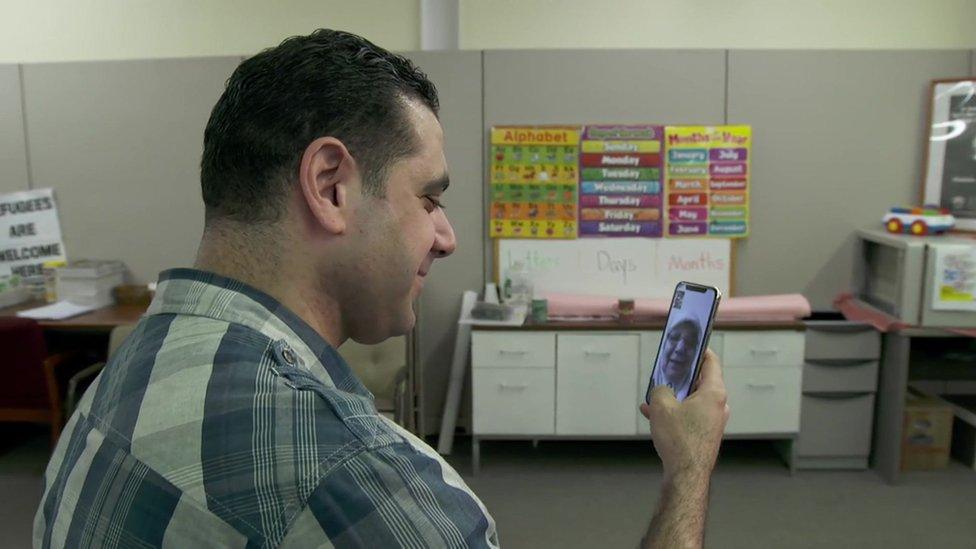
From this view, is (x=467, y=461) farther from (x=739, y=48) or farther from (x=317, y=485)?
(x=317, y=485)

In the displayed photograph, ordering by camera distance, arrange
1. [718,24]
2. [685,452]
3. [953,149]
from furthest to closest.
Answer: [718,24] → [953,149] → [685,452]

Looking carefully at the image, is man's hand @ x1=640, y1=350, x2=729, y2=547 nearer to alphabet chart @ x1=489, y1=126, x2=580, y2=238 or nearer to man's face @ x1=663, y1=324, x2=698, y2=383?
man's face @ x1=663, y1=324, x2=698, y2=383

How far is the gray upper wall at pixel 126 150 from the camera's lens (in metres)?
3.71

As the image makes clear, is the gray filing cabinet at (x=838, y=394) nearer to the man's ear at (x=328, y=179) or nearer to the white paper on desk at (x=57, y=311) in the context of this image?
the man's ear at (x=328, y=179)

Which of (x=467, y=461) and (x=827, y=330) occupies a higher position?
(x=827, y=330)

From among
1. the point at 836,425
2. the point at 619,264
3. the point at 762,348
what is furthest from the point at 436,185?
the point at 836,425

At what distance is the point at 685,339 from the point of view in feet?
4.51

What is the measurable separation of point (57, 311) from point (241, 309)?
344 centimetres

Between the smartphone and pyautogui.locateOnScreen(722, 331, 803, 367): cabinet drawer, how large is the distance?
191 centimetres

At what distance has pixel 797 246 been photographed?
3.61m

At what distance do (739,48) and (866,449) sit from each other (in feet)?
6.46

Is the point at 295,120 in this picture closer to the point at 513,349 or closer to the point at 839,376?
the point at 513,349

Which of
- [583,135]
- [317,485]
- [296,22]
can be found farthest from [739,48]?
[317,485]

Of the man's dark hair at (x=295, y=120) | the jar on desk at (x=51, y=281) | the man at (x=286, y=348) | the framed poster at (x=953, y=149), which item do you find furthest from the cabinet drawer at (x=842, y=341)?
the jar on desk at (x=51, y=281)
